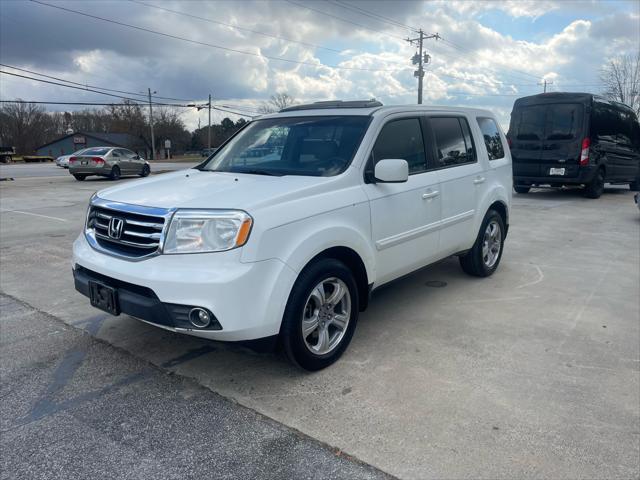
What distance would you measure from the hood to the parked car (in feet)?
63.3

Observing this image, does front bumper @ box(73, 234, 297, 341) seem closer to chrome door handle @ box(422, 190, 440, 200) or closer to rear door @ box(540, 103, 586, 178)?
chrome door handle @ box(422, 190, 440, 200)

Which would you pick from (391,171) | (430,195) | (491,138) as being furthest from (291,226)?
(491,138)

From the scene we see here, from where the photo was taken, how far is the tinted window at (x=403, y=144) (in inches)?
159

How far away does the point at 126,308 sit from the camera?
3.16 metres

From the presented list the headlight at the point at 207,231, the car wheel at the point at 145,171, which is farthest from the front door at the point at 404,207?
the car wheel at the point at 145,171

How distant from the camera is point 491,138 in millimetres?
5777

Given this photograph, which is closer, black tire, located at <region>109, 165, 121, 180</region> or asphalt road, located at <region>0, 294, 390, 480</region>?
asphalt road, located at <region>0, 294, 390, 480</region>

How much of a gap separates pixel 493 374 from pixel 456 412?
2.04 feet

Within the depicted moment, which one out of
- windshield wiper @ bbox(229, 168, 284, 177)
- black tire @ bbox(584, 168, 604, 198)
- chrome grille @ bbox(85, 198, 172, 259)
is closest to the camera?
chrome grille @ bbox(85, 198, 172, 259)

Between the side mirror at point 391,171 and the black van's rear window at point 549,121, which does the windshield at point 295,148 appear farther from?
the black van's rear window at point 549,121

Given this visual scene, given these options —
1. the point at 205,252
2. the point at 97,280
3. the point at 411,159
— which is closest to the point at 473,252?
the point at 411,159

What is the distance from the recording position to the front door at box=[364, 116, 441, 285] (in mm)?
3916

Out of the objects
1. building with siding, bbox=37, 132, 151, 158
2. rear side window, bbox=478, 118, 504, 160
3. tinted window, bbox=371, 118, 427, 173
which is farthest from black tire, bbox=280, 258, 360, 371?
building with siding, bbox=37, 132, 151, 158

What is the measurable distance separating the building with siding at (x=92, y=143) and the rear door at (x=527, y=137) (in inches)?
2861
